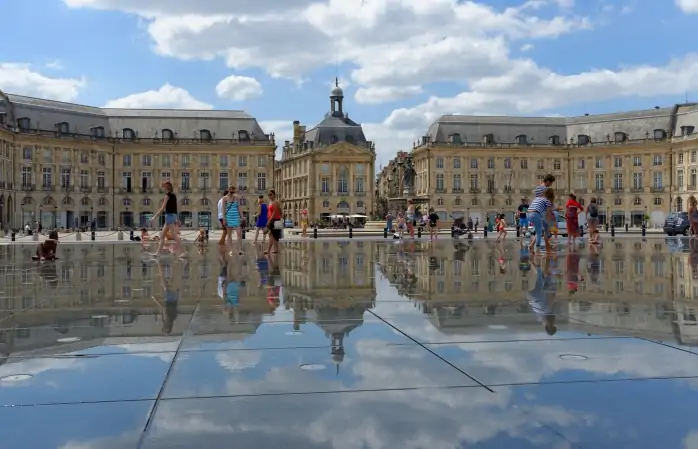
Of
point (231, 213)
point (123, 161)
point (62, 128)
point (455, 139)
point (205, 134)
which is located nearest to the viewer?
point (231, 213)

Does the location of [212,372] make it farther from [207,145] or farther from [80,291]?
[207,145]

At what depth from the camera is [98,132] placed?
287 ft

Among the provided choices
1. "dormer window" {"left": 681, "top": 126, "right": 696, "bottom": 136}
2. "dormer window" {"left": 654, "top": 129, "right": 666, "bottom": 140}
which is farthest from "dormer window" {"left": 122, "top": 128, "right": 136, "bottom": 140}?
"dormer window" {"left": 681, "top": 126, "right": 696, "bottom": 136}

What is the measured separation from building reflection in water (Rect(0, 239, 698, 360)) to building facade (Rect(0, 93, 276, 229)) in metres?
72.6

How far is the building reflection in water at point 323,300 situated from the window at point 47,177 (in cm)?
7321

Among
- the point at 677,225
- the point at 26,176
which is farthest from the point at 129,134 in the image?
the point at 677,225

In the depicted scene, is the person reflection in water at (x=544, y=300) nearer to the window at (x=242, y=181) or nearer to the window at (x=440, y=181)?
the window at (x=242, y=181)

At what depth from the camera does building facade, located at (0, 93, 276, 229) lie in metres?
80.3

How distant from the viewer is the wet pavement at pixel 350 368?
3574 mm

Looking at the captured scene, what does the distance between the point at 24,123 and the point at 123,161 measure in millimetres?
13031

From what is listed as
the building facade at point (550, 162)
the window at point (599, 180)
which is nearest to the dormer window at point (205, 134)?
the building facade at point (550, 162)

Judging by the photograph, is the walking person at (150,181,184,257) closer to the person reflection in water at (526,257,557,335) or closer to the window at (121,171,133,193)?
the person reflection in water at (526,257,557,335)

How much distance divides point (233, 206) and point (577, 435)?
53.5 ft

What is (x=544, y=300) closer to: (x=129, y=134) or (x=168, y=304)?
(x=168, y=304)
